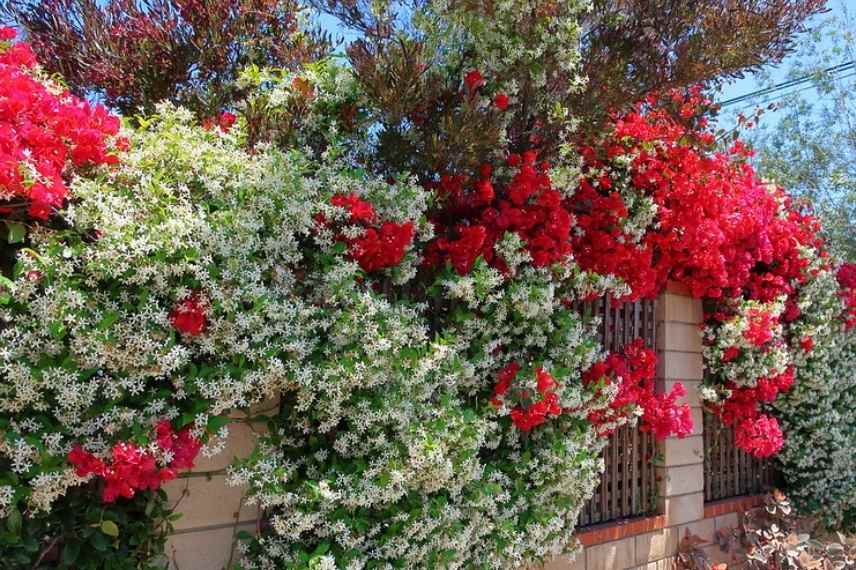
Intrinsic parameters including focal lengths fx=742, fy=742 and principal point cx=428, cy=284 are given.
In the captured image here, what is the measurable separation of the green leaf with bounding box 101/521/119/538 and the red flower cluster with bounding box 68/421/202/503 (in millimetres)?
119

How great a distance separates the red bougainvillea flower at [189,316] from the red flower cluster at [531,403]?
5.06ft

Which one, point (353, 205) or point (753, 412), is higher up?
point (353, 205)

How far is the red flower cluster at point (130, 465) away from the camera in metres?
2.15

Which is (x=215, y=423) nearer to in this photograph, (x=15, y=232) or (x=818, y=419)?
(x=15, y=232)

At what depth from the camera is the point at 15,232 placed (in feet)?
7.19

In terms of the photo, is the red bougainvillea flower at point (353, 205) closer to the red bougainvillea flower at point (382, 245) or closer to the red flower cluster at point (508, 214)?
the red bougainvillea flower at point (382, 245)

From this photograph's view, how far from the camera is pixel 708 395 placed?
5070 mm

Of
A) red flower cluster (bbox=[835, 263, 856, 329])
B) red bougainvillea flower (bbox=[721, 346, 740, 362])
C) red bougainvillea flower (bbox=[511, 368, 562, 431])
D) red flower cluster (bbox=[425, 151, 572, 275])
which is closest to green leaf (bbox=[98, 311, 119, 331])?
red flower cluster (bbox=[425, 151, 572, 275])

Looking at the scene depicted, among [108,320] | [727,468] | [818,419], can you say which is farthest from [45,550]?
[818,419]

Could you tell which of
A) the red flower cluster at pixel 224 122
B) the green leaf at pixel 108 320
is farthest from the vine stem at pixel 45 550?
the red flower cluster at pixel 224 122

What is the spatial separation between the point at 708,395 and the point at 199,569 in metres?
3.62

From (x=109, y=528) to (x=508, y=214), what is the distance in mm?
2166

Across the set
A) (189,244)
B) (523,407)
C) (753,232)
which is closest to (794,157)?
(753,232)

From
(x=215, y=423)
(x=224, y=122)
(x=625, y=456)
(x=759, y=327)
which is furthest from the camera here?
(x=759, y=327)
